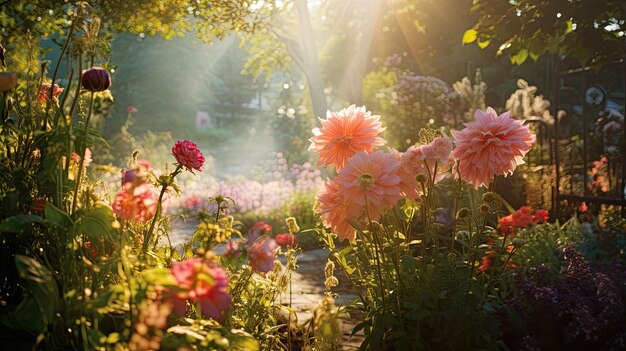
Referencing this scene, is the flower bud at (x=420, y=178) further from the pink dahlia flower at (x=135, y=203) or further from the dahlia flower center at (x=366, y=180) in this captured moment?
the pink dahlia flower at (x=135, y=203)

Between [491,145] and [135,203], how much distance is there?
1.34 m

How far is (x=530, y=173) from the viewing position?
7406 millimetres

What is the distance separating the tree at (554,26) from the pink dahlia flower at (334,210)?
3.28m

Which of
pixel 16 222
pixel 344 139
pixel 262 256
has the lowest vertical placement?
pixel 262 256

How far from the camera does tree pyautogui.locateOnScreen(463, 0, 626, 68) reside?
4.95 m

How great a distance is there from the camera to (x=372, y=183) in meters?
2.23

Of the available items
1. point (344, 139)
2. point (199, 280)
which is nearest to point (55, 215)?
point (199, 280)

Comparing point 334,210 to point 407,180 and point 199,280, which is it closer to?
point 407,180

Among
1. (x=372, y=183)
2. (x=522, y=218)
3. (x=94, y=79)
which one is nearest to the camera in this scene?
(x=94, y=79)

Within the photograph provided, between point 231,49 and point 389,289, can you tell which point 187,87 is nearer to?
point 231,49

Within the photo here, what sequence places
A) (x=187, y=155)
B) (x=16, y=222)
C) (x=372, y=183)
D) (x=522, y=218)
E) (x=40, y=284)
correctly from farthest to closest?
(x=522, y=218) < (x=187, y=155) < (x=372, y=183) < (x=16, y=222) < (x=40, y=284)

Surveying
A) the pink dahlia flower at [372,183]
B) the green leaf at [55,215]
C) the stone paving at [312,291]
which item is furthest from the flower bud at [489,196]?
the green leaf at [55,215]

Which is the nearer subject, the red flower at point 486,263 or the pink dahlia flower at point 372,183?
the pink dahlia flower at point 372,183

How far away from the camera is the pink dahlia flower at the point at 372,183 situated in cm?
224
